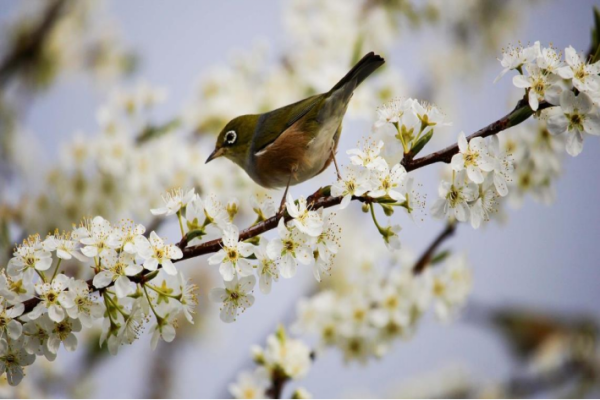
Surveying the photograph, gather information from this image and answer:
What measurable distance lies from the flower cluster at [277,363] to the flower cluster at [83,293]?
550mm

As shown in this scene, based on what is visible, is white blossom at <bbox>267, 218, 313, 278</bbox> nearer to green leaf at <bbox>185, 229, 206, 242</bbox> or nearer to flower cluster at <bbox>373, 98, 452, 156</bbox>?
green leaf at <bbox>185, 229, 206, 242</bbox>

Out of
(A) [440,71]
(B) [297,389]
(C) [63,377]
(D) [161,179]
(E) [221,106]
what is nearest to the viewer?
(B) [297,389]

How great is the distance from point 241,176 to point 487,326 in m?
1.75

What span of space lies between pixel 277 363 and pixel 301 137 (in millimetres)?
742

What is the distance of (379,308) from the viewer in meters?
2.15

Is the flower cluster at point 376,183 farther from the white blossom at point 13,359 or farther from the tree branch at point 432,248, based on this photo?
the white blossom at point 13,359

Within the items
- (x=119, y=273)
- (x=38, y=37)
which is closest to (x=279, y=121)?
(x=119, y=273)

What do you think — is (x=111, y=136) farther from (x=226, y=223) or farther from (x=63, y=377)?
(x=226, y=223)

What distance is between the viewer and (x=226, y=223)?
1233mm

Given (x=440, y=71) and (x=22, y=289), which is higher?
(x=440, y=71)

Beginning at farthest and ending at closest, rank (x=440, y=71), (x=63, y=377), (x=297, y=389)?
(x=440, y=71), (x=63, y=377), (x=297, y=389)

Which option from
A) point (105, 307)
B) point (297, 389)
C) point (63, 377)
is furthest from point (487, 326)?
point (105, 307)

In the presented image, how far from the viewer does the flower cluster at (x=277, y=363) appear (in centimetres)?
173

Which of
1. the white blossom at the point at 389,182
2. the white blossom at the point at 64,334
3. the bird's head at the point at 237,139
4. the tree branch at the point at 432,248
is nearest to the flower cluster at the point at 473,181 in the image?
the white blossom at the point at 389,182
